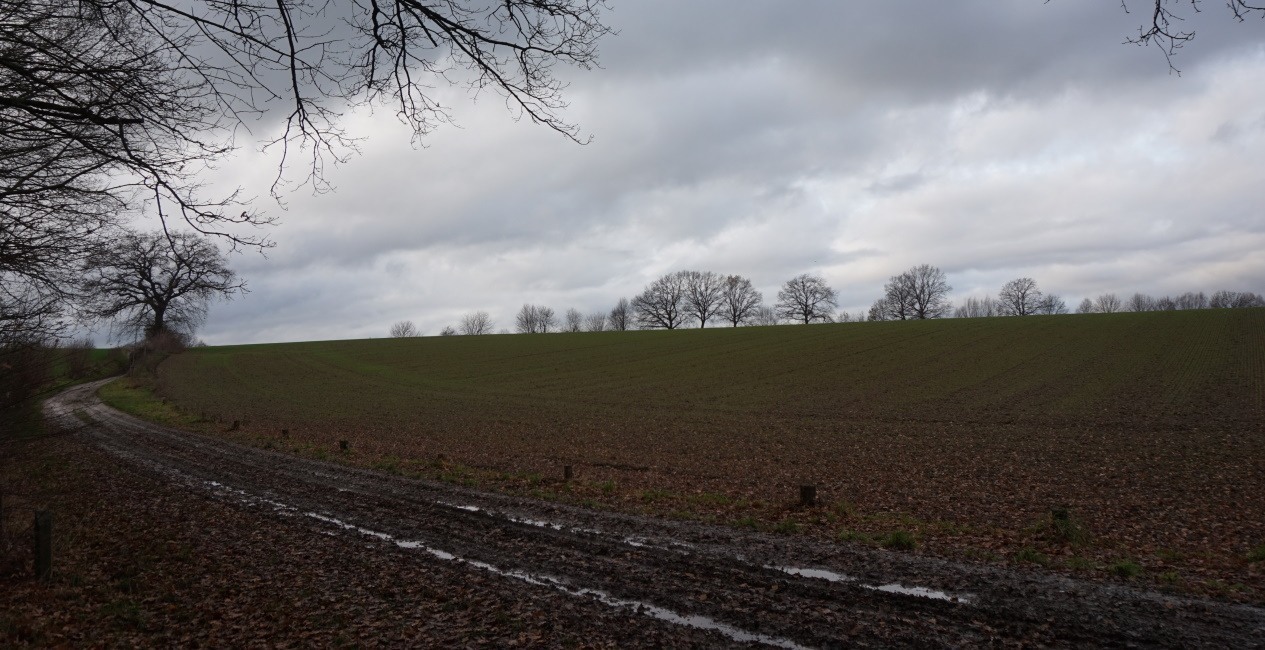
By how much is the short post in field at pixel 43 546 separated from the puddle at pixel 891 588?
9000mm

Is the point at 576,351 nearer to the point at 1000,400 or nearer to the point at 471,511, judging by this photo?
the point at 1000,400

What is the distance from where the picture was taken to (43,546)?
8.69 metres

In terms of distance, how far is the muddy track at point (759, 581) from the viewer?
20.1 feet

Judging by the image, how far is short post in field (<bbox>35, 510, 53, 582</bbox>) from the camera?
8602 mm

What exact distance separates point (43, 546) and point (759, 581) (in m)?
8.95

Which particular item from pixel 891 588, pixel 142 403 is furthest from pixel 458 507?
pixel 142 403

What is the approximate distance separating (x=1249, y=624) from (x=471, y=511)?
33.3ft

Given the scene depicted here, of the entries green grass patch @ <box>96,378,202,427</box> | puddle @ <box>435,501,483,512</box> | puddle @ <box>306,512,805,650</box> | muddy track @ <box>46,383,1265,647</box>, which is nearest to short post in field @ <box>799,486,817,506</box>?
muddy track @ <box>46,383,1265,647</box>

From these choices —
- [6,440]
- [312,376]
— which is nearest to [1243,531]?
[6,440]

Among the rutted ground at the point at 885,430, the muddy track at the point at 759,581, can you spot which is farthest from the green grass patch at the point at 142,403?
the muddy track at the point at 759,581

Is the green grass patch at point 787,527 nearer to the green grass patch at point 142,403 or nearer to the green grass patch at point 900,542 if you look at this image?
the green grass patch at point 900,542

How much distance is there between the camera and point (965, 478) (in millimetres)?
16578

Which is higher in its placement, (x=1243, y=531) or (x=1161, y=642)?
(x=1161, y=642)

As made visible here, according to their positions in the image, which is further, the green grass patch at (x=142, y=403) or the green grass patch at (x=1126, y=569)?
the green grass patch at (x=142, y=403)
